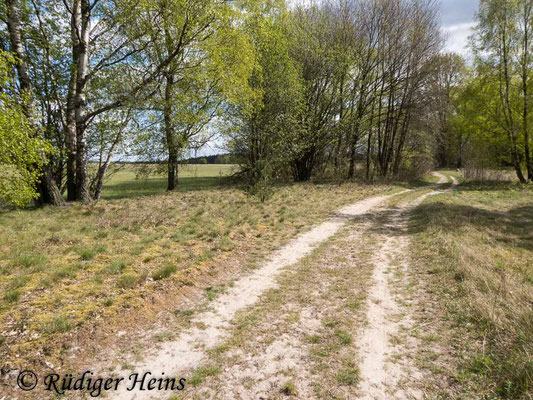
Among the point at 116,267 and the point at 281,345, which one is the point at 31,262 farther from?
the point at 281,345

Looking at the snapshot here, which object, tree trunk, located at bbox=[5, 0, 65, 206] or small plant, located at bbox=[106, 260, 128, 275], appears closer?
small plant, located at bbox=[106, 260, 128, 275]

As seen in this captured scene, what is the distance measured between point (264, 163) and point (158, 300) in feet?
34.9

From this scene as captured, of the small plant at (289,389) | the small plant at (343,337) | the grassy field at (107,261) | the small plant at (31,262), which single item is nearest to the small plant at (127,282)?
the grassy field at (107,261)

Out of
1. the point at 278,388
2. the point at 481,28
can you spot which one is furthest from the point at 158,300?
the point at 481,28

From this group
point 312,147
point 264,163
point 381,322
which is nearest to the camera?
point 381,322

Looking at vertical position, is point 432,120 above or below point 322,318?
above

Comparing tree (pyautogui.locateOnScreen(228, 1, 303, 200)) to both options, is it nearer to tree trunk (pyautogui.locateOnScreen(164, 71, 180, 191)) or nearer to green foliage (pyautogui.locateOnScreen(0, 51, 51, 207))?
tree trunk (pyautogui.locateOnScreen(164, 71, 180, 191))

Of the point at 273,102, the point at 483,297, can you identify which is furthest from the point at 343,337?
the point at 273,102

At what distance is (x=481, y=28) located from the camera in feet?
79.5

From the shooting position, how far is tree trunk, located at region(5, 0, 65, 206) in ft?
32.6

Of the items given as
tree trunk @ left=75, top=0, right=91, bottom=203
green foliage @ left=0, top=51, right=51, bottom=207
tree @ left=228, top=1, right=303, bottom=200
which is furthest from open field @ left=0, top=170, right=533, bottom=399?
tree @ left=228, top=1, right=303, bottom=200

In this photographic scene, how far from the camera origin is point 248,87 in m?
16.0

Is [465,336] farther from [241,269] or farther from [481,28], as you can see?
[481,28]

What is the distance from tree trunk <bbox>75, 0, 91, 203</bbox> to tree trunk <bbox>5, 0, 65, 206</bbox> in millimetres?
1177
